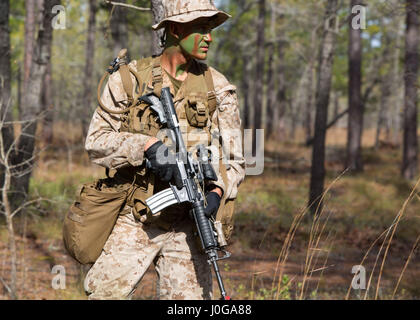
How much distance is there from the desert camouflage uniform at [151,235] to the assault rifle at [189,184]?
11 centimetres

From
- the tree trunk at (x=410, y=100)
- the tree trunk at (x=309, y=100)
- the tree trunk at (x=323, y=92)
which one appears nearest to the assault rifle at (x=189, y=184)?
the tree trunk at (x=323, y=92)

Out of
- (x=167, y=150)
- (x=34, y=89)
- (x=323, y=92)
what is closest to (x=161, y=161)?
(x=167, y=150)

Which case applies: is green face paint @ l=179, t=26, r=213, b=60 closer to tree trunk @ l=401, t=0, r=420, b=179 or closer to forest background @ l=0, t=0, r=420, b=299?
forest background @ l=0, t=0, r=420, b=299

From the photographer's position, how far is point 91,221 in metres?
2.73

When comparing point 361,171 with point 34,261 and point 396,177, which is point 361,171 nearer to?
point 396,177

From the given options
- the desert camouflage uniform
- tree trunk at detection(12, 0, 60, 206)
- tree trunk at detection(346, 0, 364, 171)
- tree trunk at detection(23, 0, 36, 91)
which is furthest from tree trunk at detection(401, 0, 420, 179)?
the desert camouflage uniform

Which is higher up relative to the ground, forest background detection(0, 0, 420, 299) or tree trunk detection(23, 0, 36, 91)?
tree trunk detection(23, 0, 36, 91)

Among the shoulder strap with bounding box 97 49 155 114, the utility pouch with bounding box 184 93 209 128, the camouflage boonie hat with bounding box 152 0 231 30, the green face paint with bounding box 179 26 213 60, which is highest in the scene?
the camouflage boonie hat with bounding box 152 0 231 30

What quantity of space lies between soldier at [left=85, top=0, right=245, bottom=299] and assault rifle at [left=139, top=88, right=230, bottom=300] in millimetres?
57

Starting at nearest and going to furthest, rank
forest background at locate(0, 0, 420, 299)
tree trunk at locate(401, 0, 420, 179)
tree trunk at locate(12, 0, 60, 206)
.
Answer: forest background at locate(0, 0, 420, 299), tree trunk at locate(12, 0, 60, 206), tree trunk at locate(401, 0, 420, 179)

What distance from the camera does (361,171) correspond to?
14492mm

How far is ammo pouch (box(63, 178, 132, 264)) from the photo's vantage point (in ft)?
8.95

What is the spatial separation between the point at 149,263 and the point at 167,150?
641 millimetres

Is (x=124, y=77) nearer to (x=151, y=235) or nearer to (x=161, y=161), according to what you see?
(x=161, y=161)
